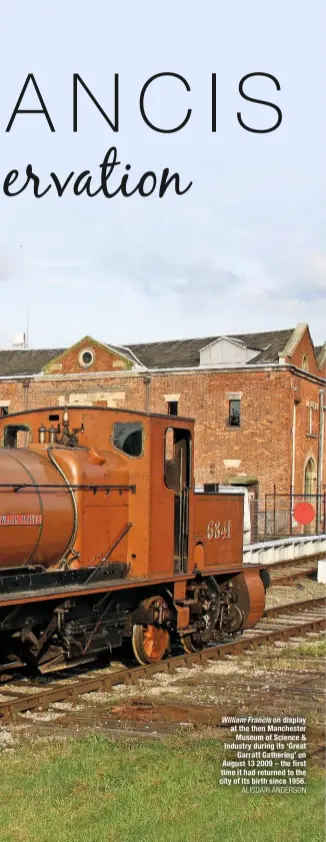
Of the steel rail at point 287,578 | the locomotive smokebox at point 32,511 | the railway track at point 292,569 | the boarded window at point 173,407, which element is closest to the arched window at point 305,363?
the boarded window at point 173,407

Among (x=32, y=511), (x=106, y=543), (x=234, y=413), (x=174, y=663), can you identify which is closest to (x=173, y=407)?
(x=234, y=413)

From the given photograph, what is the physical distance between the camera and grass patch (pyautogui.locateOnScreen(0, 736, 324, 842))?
5875 mm

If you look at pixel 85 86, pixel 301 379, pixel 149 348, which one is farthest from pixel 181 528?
pixel 149 348

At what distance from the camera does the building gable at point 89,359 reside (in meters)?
41.2

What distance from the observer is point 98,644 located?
1079cm

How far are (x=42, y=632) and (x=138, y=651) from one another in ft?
6.05

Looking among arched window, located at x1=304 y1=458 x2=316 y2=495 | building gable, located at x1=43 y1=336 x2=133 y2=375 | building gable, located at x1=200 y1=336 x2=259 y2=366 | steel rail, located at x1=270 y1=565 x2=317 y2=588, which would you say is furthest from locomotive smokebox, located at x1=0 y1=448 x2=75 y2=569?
arched window, located at x1=304 y1=458 x2=316 y2=495

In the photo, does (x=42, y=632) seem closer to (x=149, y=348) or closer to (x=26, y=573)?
(x=26, y=573)

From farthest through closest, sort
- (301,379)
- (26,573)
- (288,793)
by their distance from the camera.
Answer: (301,379) < (26,573) < (288,793)

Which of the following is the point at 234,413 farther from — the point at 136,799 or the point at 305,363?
the point at 136,799

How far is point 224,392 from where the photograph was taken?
129 ft

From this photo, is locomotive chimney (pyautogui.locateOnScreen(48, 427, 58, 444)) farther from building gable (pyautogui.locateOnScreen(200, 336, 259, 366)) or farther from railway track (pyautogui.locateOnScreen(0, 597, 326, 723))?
building gable (pyautogui.locateOnScreen(200, 336, 259, 366))

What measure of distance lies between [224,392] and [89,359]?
6.23m

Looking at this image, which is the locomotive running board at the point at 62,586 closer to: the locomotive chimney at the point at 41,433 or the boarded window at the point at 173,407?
the locomotive chimney at the point at 41,433
